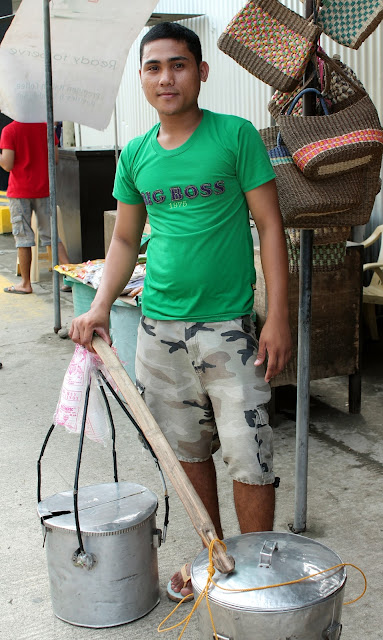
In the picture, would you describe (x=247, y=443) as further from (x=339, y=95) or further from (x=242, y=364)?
(x=339, y=95)

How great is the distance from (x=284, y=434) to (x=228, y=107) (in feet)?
14.7

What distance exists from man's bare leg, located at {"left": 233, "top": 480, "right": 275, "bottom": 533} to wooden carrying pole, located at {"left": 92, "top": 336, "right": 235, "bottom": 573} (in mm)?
505

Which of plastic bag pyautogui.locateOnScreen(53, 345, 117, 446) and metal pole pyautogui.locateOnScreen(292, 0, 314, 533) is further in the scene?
metal pole pyautogui.locateOnScreen(292, 0, 314, 533)

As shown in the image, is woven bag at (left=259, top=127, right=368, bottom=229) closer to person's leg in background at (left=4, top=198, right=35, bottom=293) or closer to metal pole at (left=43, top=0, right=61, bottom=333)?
metal pole at (left=43, top=0, right=61, bottom=333)

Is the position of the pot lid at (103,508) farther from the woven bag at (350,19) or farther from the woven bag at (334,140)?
the woven bag at (350,19)

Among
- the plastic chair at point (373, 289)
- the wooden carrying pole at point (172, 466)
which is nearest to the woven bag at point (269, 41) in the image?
the wooden carrying pole at point (172, 466)

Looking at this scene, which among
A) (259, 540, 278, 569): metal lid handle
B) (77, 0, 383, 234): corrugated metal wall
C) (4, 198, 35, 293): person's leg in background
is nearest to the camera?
(259, 540, 278, 569): metal lid handle

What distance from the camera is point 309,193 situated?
9.11 feet

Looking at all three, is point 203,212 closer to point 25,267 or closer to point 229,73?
point 229,73

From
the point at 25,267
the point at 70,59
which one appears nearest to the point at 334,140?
the point at 70,59

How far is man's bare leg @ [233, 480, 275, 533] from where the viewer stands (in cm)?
269

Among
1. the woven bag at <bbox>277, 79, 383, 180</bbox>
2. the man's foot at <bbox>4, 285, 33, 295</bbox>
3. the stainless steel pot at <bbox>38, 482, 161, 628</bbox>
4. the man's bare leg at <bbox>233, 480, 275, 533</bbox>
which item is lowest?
the stainless steel pot at <bbox>38, 482, 161, 628</bbox>

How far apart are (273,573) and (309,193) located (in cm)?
136

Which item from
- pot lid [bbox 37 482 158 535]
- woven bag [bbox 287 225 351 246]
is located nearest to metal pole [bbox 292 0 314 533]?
woven bag [bbox 287 225 351 246]
